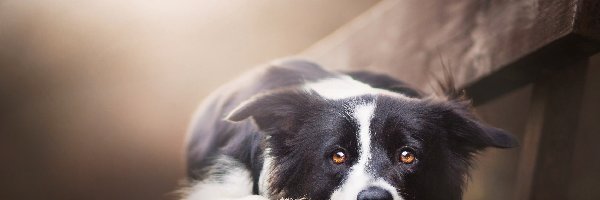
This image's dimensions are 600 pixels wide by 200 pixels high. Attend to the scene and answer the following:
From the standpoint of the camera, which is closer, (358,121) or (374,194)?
(374,194)

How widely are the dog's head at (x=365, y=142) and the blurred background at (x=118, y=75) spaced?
0.76 feet

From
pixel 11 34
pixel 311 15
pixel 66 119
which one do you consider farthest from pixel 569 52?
pixel 11 34

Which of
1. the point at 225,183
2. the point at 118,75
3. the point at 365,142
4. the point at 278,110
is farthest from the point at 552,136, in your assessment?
the point at 118,75

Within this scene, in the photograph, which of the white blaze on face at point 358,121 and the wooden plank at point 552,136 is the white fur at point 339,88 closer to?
the white blaze on face at point 358,121

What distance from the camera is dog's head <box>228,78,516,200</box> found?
134cm

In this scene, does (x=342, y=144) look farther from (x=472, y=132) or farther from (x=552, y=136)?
(x=552, y=136)

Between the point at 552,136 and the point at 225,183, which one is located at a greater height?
the point at 552,136

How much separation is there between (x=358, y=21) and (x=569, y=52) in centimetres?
53

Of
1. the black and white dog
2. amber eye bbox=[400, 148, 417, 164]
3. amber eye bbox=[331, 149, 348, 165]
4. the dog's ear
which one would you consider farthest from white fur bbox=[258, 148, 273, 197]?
the dog's ear

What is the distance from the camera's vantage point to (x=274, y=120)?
1.48 m

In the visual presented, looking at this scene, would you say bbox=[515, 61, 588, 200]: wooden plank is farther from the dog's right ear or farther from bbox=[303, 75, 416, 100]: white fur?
the dog's right ear

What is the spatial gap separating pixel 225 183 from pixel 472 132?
1.81 ft

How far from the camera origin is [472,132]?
144 cm

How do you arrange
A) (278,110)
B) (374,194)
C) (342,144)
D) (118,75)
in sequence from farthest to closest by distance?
(118,75) < (278,110) < (342,144) < (374,194)
